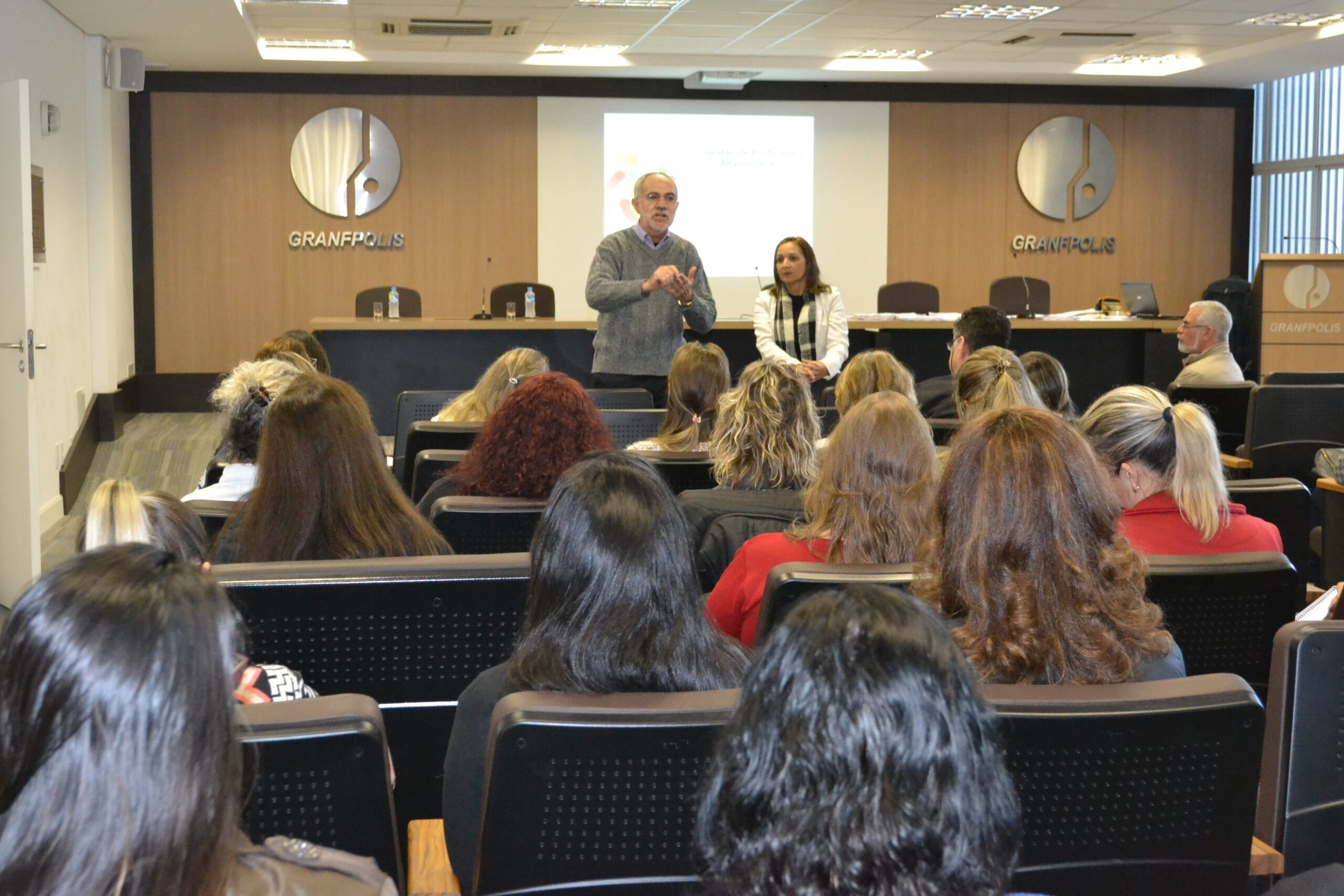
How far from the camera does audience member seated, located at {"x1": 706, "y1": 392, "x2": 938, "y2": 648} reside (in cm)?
232

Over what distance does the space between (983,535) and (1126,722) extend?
0.41 meters

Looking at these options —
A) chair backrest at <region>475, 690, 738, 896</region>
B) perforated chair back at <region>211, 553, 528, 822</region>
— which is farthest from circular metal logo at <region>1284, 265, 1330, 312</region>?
chair backrest at <region>475, 690, 738, 896</region>

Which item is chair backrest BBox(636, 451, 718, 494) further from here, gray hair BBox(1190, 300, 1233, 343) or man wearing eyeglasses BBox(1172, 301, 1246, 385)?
gray hair BBox(1190, 300, 1233, 343)

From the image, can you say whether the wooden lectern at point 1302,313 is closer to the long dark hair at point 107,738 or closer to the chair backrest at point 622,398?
the chair backrest at point 622,398

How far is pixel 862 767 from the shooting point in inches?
31.3

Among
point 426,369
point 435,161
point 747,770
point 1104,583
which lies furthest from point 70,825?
point 435,161

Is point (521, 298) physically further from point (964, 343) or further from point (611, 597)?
point (611, 597)

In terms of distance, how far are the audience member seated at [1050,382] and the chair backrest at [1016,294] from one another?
6.80 m

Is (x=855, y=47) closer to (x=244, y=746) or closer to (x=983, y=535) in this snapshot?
(x=983, y=535)

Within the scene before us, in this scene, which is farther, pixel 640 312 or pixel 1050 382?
pixel 640 312

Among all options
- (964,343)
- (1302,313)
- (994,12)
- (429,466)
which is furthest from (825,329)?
(1302,313)

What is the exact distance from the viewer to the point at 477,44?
995 centimetres

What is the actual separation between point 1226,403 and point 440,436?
3781 millimetres

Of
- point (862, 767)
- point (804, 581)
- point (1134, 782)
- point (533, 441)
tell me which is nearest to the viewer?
point (862, 767)
